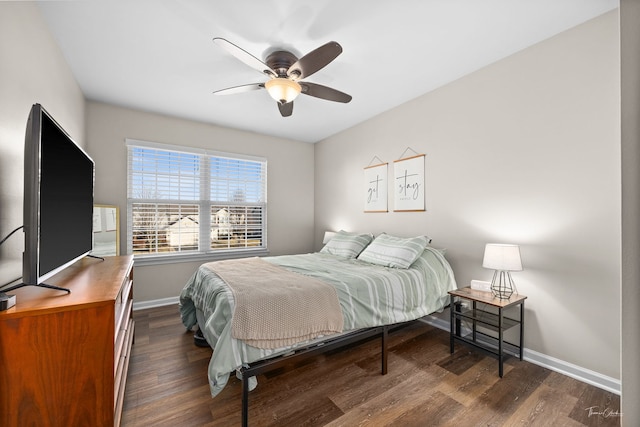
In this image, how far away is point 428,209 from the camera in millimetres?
3154

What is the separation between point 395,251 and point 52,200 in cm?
267

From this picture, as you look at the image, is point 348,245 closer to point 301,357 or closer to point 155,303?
point 301,357

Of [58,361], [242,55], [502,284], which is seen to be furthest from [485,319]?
A: [242,55]

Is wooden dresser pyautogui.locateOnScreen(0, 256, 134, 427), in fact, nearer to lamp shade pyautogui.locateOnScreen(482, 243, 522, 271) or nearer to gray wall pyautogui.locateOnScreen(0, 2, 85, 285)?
gray wall pyautogui.locateOnScreen(0, 2, 85, 285)

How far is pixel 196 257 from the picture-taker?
12.9 ft

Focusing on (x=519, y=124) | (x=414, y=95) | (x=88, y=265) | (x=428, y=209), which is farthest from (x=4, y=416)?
(x=414, y=95)

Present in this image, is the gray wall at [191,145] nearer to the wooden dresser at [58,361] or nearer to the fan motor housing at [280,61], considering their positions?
the fan motor housing at [280,61]

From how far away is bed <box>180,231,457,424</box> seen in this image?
164 centimetres

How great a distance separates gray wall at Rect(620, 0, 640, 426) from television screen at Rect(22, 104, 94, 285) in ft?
7.45

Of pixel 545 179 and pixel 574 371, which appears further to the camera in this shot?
pixel 545 179

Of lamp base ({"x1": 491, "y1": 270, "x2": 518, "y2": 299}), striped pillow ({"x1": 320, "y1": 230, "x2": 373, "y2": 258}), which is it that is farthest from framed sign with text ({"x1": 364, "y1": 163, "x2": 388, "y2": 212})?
lamp base ({"x1": 491, "y1": 270, "x2": 518, "y2": 299})

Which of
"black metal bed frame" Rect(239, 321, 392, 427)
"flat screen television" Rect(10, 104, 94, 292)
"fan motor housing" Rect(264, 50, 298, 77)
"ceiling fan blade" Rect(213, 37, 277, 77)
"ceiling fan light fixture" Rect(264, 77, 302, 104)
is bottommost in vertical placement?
"black metal bed frame" Rect(239, 321, 392, 427)

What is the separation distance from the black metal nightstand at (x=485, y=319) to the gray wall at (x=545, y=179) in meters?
0.19

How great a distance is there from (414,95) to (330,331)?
2.81 metres
